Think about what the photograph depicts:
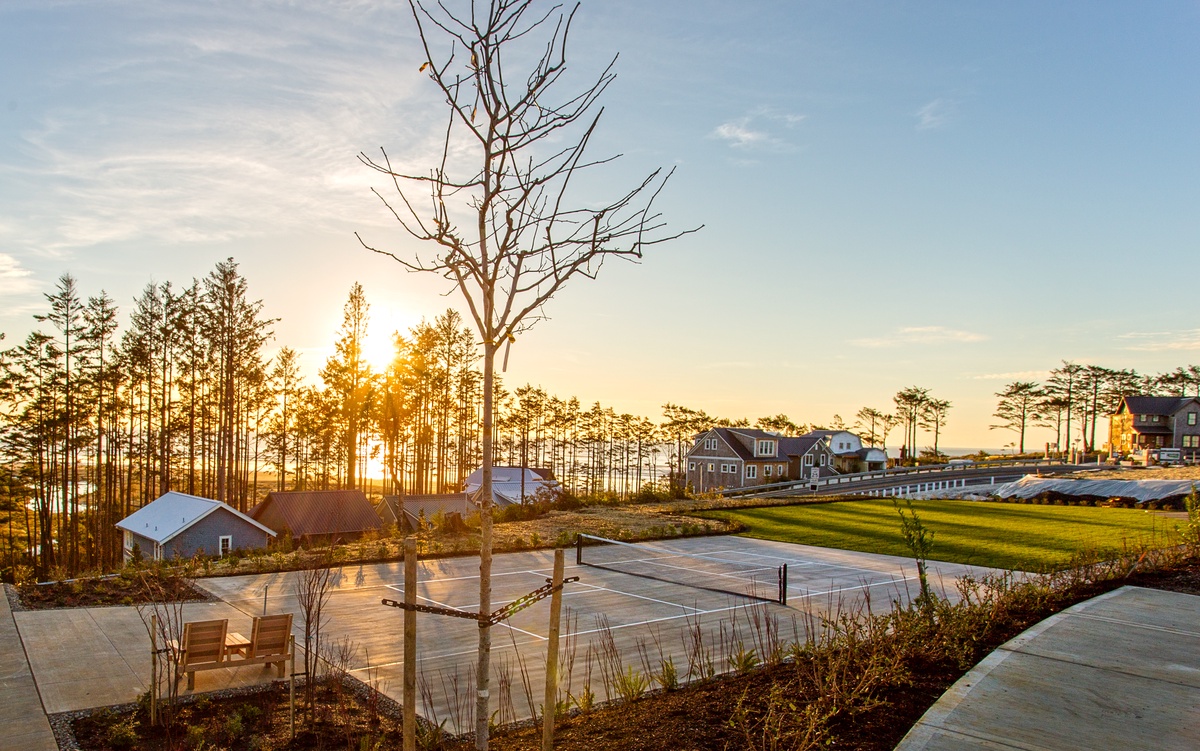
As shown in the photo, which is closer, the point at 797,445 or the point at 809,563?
the point at 809,563

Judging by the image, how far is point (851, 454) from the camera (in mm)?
70375

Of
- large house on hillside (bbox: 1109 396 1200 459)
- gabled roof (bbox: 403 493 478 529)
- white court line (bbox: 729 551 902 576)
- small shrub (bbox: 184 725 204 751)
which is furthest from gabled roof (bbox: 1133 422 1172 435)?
small shrub (bbox: 184 725 204 751)

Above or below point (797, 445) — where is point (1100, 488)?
above

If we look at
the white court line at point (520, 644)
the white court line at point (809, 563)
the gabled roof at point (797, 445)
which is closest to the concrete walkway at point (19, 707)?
the white court line at point (520, 644)

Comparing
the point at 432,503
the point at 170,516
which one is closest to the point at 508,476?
the point at 432,503

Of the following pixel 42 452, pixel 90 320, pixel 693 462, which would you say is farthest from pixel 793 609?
pixel 693 462

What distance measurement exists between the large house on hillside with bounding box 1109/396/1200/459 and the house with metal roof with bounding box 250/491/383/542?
59113 mm

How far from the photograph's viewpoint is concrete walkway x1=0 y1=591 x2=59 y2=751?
627 cm

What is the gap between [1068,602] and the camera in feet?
30.4

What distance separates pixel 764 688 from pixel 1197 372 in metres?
93.2

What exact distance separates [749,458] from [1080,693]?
54274mm

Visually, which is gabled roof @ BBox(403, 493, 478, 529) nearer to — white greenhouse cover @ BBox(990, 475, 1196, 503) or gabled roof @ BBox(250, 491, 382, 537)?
gabled roof @ BBox(250, 491, 382, 537)

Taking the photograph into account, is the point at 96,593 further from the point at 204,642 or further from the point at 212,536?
the point at 212,536

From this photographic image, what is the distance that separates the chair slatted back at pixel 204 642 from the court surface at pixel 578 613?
4.98ft
